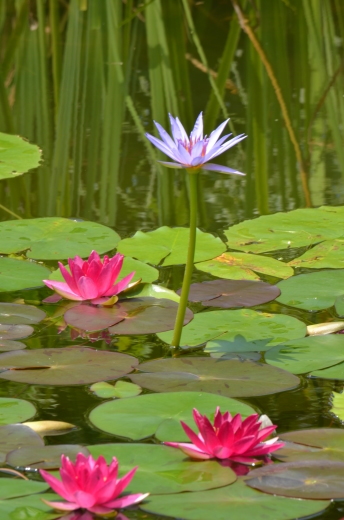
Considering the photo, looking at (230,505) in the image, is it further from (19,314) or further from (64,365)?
(19,314)

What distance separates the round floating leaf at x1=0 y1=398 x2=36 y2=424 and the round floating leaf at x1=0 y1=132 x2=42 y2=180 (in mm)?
1457

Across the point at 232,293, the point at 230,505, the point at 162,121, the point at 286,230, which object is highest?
the point at 162,121

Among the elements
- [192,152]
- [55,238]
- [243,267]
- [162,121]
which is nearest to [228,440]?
[192,152]

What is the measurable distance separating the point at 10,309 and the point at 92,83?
227 centimetres

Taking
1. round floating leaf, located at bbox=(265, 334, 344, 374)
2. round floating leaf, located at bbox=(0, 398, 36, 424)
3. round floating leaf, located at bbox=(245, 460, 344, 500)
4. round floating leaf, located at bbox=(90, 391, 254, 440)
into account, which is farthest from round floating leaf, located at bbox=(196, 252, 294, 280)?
round floating leaf, located at bbox=(245, 460, 344, 500)

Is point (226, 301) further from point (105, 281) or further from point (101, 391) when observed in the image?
point (101, 391)

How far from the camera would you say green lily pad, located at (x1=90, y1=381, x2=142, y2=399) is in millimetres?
1372

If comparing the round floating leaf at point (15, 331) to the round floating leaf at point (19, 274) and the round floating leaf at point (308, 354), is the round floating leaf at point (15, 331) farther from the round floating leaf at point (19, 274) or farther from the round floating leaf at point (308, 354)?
the round floating leaf at point (308, 354)

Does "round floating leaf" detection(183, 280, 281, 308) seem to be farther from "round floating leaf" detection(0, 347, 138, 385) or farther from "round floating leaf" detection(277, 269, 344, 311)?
"round floating leaf" detection(0, 347, 138, 385)

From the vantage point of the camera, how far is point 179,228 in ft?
7.32

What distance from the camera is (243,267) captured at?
201cm

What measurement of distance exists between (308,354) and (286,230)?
752 millimetres

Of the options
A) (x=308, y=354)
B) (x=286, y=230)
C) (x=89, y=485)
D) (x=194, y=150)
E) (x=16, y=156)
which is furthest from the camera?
(x=16, y=156)

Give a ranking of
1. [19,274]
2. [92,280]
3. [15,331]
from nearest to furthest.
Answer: [15,331] < [92,280] < [19,274]
